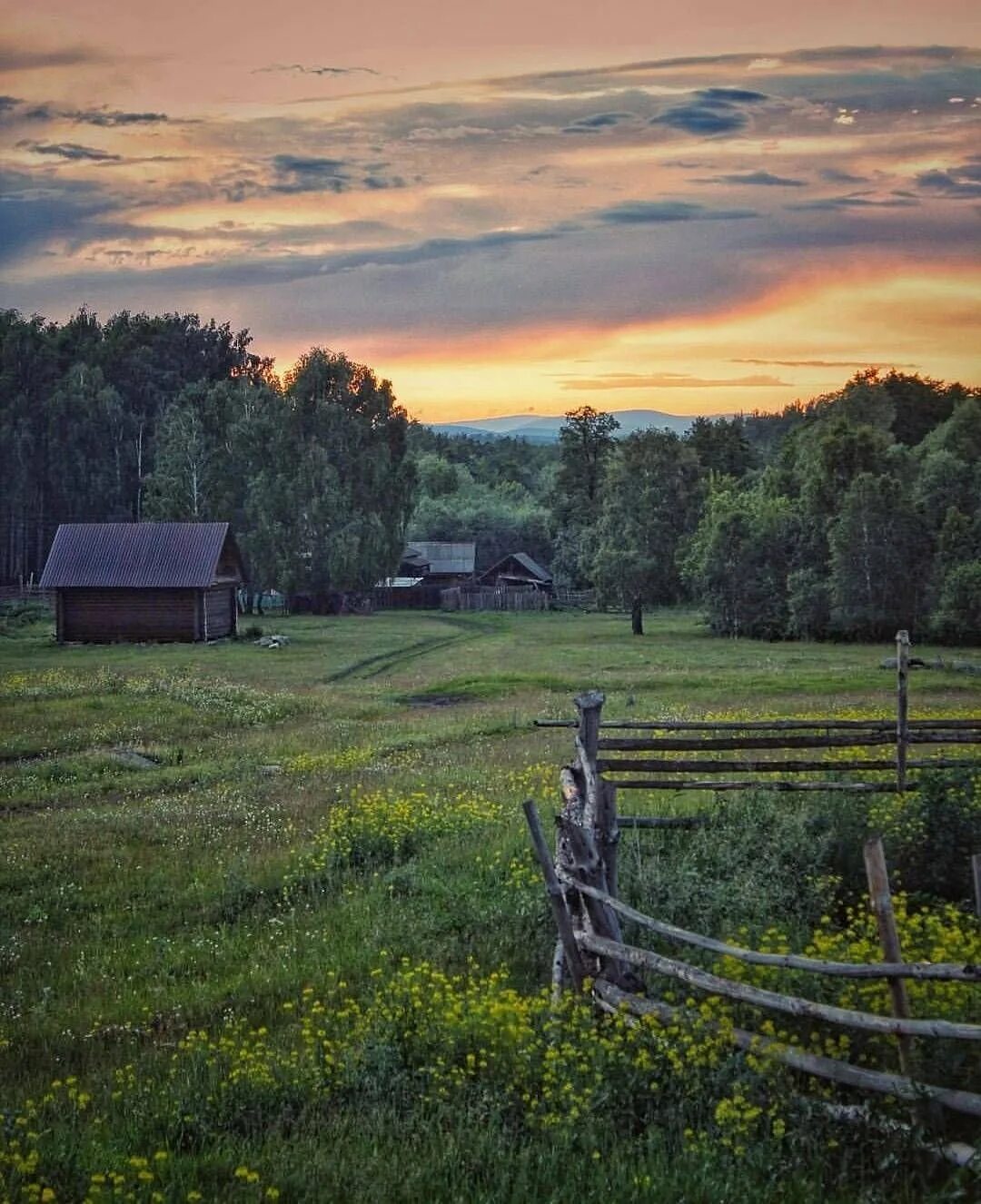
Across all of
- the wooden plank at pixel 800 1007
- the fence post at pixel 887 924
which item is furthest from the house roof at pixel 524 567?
the fence post at pixel 887 924

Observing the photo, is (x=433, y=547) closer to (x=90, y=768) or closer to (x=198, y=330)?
(x=198, y=330)

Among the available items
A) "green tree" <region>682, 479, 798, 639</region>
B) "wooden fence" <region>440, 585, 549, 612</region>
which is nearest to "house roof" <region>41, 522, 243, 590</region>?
"green tree" <region>682, 479, 798, 639</region>

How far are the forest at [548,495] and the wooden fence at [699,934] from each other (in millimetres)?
35849

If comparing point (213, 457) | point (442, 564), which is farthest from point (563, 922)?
point (442, 564)

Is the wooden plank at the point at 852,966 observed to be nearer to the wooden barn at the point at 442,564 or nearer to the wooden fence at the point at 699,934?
the wooden fence at the point at 699,934

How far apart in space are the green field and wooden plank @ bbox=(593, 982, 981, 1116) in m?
0.17

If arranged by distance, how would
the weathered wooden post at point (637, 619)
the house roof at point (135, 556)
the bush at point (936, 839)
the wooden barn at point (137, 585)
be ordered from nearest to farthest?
the bush at point (936, 839) → the house roof at point (135, 556) → the wooden barn at point (137, 585) → the weathered wooden post at point (637, 619)

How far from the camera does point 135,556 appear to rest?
2154 inches

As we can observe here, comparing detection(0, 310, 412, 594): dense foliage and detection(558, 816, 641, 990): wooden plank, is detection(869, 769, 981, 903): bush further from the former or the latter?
detection(0, 310, 412, 594): dense foliage

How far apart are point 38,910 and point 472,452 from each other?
516 feet

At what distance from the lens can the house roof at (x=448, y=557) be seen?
9606cm

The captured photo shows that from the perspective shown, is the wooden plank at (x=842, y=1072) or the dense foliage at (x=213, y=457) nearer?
the wooden plank at (x=842, y=1072)

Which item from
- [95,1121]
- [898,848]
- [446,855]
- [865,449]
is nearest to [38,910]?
[446,855]

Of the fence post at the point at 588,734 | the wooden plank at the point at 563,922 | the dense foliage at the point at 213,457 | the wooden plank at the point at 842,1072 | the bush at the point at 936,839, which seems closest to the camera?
the wooden plank at the point at 842,1072
